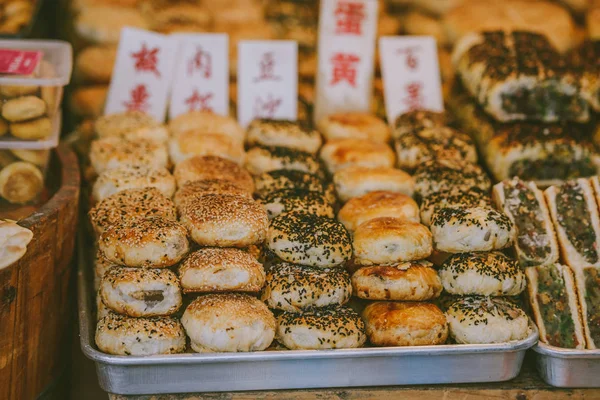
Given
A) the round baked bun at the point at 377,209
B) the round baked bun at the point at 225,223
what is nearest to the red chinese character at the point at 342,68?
the round baked bun at the point at 377,209

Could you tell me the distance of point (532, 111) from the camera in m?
4.88

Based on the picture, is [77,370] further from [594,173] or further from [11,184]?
[594,173]

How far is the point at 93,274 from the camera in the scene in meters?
4.05

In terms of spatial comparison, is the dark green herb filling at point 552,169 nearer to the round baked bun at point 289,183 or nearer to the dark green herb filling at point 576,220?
the dark green herb filling at point 576,220

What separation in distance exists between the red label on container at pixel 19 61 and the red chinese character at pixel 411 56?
117 inches

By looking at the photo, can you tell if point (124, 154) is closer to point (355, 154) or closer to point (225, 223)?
point (225, 223)

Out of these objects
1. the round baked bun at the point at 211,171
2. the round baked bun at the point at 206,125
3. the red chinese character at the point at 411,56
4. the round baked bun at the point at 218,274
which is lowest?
the round baked bun at the point at 218,274

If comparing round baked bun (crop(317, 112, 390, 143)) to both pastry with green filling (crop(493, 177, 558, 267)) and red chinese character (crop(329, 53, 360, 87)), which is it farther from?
pastry with green filling (crop(493, 177, 558, 267))

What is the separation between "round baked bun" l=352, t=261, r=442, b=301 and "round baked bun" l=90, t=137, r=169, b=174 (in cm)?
166

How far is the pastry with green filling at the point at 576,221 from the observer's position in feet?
12.6

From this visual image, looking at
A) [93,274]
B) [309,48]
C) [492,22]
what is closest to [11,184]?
[93,274]

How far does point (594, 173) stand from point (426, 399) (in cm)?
233

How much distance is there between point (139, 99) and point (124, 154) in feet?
3.60

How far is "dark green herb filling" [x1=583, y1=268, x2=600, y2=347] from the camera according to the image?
3.54m
